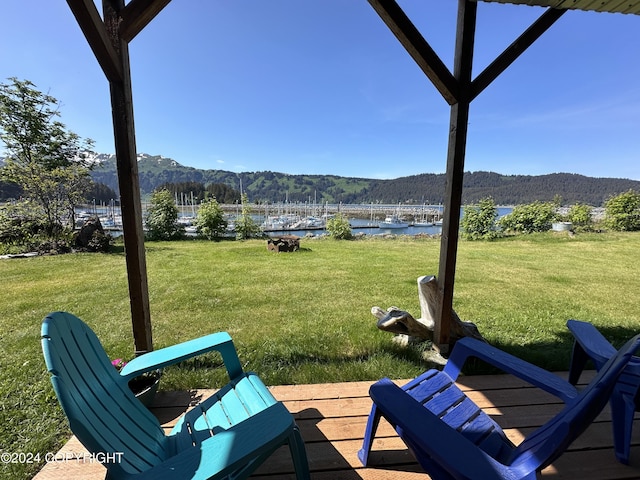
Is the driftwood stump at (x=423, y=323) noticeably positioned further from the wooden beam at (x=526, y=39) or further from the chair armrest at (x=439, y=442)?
the wooden beam at (x=526, y=39)

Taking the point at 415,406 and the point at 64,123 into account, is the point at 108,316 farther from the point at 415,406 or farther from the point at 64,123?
the point at 64,123

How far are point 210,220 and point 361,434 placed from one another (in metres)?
11.4

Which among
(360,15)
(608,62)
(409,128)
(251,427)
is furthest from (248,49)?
(409,128)

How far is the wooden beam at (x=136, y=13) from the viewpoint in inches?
67.6

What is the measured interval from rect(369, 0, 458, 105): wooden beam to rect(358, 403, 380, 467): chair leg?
2.16 m

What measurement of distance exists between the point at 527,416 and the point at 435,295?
1.05m

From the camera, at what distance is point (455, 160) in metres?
2.20

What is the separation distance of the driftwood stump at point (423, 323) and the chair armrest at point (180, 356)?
1460 millimetres

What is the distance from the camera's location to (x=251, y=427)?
3.03 ft

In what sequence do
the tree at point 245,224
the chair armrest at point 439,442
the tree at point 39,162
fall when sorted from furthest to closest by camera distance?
the tree at point 245,224 < the tree at point 39,162 < the chair armrest at point 439,442

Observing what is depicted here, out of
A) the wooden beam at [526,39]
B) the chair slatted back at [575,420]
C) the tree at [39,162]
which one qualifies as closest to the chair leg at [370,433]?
the chair slatted back at [575,420]

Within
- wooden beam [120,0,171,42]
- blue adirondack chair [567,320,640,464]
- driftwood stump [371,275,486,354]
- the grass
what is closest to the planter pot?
the grass

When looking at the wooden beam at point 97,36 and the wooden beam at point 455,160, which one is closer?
the wooden beam at point 97,36

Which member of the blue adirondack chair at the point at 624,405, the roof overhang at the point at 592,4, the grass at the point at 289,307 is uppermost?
the roof overhang at the point at 592,4
